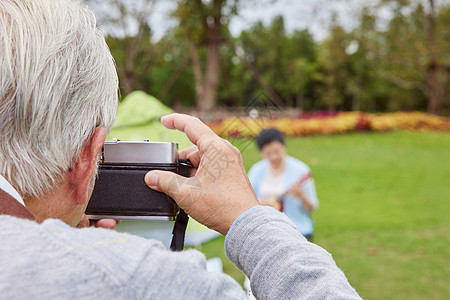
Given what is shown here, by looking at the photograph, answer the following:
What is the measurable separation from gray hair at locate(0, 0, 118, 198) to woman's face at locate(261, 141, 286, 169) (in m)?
3.12

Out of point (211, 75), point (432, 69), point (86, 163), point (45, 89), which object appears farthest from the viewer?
point (432, 69)

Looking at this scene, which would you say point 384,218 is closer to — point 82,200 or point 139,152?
point 139,152

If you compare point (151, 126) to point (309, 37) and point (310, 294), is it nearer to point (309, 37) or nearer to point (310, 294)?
point (310, 294)

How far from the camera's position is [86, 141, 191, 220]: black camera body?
105 centimetres

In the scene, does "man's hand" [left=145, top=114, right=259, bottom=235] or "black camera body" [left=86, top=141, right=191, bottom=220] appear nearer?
"man's hand" [left=145, top=114, right=259, bottom=235]

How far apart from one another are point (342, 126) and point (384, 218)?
9.59 metres

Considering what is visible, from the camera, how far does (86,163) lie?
86cm

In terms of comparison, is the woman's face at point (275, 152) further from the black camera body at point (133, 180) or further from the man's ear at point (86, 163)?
the man's ear at point (86, 163)

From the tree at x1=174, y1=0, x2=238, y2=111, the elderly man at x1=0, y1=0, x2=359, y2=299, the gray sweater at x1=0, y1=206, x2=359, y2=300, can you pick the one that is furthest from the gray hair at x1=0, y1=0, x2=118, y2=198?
the tree at x1=174, y1=0, x2=238, y2=111

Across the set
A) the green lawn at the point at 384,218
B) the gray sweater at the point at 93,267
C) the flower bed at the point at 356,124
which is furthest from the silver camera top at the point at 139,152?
the flower bed at the point at 356,124

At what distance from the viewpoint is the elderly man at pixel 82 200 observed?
2.04ft

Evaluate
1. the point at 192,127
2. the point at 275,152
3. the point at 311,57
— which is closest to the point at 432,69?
the point at 311,57

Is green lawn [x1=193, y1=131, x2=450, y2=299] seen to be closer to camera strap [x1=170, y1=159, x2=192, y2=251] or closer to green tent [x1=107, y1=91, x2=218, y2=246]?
camera strap [x1=170, y1=159, x2=192, y2=251]

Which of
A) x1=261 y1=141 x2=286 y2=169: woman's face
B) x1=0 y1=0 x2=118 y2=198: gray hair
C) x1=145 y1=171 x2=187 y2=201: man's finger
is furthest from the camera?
x1=261 y1=141 x2=286 y2=169: woman's face
